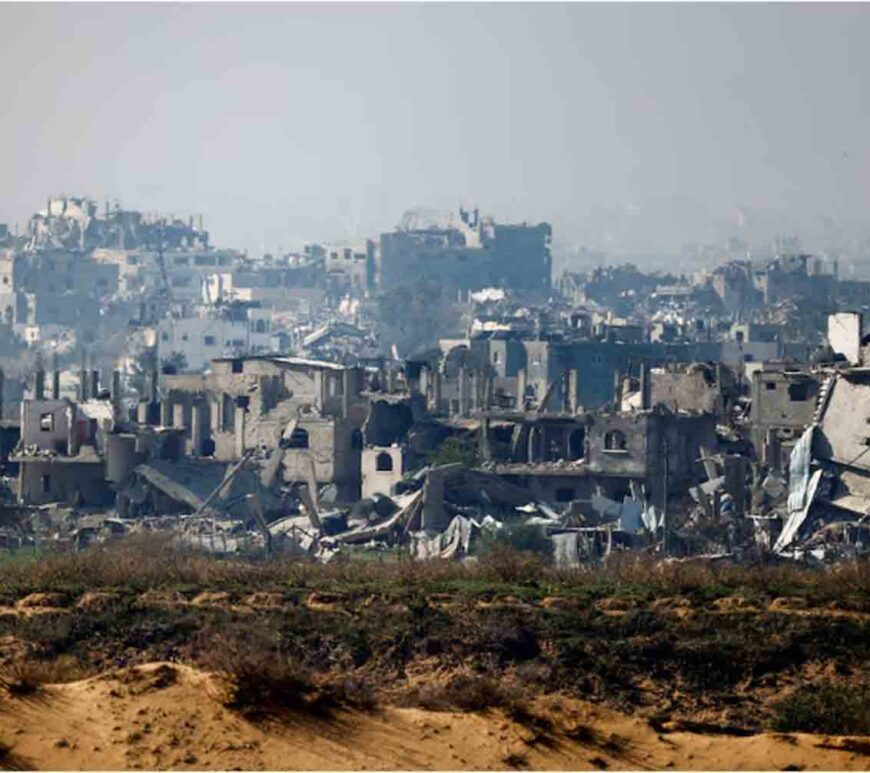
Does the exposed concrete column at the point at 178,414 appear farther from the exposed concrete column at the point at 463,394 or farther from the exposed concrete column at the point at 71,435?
the exposed concrete column at the point at 463,394

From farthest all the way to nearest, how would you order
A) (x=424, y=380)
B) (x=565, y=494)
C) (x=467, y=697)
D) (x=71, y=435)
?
(x=424, y=380)
(x=71, y=435)
(x=565, y=494)
(x=467, y=697)

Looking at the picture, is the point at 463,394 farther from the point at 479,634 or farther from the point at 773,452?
the point at 479,634

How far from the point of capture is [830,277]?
315 ft

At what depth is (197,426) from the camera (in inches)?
1783

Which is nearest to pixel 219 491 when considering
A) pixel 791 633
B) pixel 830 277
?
pixel 791 633

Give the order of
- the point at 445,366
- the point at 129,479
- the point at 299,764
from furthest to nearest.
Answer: the point at 445,366, the point at 129,479, the point at 299,764

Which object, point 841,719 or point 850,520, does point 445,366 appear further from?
point 841,719

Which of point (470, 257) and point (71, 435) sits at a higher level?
point (470, 257)

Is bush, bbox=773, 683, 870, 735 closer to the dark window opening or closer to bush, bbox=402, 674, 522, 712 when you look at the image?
bush, bbox=402, 674, 522, 712

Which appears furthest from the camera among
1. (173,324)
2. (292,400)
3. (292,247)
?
(292,247)

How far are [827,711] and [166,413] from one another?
94.7 ft

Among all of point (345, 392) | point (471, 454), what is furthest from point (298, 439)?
point (471, 454)

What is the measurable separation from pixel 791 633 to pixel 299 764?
219 inches

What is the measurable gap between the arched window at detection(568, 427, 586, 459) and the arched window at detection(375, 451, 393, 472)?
238 centimetres
